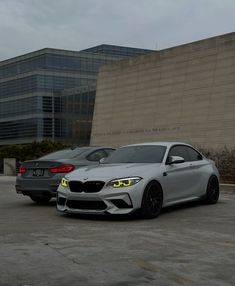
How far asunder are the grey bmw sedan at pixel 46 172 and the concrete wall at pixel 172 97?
1683cm

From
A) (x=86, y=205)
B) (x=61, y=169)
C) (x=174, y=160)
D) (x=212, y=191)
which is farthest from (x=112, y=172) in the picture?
(x=212, y=191)

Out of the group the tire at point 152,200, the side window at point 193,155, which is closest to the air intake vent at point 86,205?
the tire at point 152,200

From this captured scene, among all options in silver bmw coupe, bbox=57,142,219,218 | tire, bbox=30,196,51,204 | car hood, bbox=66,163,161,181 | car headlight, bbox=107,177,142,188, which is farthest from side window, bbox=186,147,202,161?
tire, bbox=30,196,51,204

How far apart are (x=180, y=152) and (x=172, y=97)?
2183cm

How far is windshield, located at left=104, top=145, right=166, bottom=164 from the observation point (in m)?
10.4

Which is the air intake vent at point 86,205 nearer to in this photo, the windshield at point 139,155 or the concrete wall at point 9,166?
the windshield at point 139,155

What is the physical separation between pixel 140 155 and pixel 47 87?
205 feet

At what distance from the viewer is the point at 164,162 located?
10.3 metres

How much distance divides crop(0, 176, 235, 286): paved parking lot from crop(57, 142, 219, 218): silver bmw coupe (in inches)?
11.2

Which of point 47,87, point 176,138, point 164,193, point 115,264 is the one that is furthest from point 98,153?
point 47,87

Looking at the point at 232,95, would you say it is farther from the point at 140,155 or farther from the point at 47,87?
the point at 47,87

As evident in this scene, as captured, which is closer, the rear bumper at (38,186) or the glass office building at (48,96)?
the rear bumper at (38,186)

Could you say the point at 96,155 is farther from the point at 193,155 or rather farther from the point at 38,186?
the point at 193,155

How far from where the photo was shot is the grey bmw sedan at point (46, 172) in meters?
11.9
